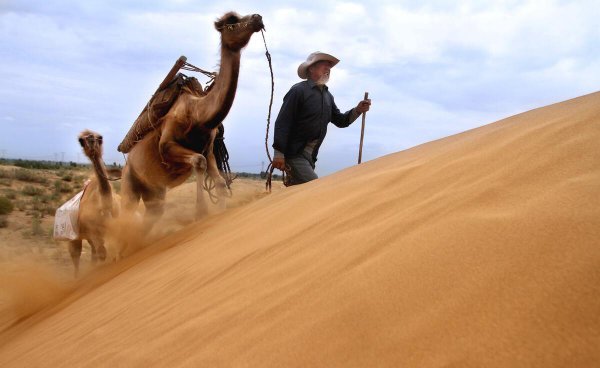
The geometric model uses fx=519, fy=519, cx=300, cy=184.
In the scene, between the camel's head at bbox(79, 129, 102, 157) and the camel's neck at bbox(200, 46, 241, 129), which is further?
the camel's head at bbox(79, 129, 102, 157)

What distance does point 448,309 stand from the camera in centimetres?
89

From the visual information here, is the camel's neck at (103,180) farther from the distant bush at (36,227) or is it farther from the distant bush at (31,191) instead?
the distant bush at (31,191)

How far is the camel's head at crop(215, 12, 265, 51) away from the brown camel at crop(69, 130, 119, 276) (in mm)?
2140

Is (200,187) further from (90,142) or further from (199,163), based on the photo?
(90,142)

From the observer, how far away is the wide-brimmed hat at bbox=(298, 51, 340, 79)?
6.16 meters

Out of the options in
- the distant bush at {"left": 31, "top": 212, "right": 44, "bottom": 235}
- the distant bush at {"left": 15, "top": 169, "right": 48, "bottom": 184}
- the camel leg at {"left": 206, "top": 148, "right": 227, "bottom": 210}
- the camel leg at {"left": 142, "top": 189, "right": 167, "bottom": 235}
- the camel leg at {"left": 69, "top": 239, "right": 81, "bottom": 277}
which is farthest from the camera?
the distant bush at {"left": 15, "top": 169, "right": 48, "bottom": 184}

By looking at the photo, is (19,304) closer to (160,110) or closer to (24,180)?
(160,110)

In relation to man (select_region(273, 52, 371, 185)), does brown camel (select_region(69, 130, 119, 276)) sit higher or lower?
lower

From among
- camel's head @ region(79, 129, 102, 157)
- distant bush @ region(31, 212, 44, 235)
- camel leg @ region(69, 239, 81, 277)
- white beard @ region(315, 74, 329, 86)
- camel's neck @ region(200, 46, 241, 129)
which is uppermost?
white beard @ region(315, 74, 329, 86)

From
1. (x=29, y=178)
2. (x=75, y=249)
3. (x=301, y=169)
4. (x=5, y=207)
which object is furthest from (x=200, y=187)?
(x=29, y=178)

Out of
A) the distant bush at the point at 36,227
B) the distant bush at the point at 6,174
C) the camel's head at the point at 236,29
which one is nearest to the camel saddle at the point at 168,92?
the camel's head at the point at 236,29

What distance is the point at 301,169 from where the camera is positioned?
5945 millimetres

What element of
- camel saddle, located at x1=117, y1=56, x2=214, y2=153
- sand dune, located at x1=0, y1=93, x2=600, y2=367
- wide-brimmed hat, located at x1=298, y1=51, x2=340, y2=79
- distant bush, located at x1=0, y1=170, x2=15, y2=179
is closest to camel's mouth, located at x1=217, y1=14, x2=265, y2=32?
camel saddle, located at x1=117, y1=56, x2=214, y2=153

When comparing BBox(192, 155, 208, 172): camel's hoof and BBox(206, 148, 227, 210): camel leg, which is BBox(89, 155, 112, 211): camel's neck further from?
BBox(192, 155, 208, 172): camel's hoof
